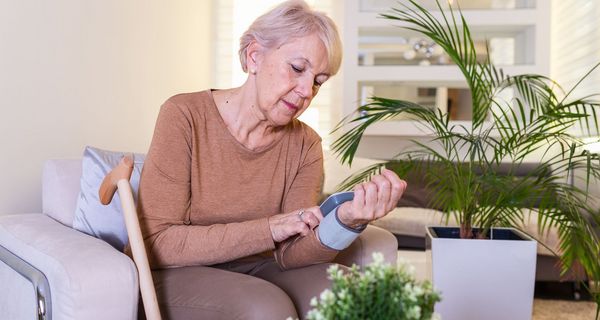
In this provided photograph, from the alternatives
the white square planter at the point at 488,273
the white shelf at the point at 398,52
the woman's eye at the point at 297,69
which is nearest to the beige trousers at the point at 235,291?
the woman's eye at the point at 297,69

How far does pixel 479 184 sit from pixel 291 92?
2.92 feet

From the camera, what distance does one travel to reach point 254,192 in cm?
152

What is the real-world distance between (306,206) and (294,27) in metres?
0.44

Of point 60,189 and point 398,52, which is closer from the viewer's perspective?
point 60,189

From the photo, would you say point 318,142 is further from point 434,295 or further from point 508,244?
point 434,295

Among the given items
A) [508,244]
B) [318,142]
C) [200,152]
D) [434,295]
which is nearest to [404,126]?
[508,244]

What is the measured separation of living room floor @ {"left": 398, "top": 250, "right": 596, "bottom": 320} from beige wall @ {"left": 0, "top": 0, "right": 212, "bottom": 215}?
1.42 meters

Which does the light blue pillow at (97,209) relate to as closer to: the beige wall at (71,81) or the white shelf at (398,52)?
the beige wall at (71,81)

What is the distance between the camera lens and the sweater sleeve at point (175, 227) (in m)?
1.35

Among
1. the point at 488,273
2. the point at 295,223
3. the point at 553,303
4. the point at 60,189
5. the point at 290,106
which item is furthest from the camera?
the point at 553,303

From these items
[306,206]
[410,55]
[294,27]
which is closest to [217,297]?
[306,206]

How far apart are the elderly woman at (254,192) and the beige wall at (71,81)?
0.76 metres

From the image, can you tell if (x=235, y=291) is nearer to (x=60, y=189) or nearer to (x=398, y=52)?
(x=60, y=189)

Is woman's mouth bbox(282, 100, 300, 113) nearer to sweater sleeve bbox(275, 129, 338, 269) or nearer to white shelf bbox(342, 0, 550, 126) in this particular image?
sweater sleeve bbox(275, 129, 338, 269)
